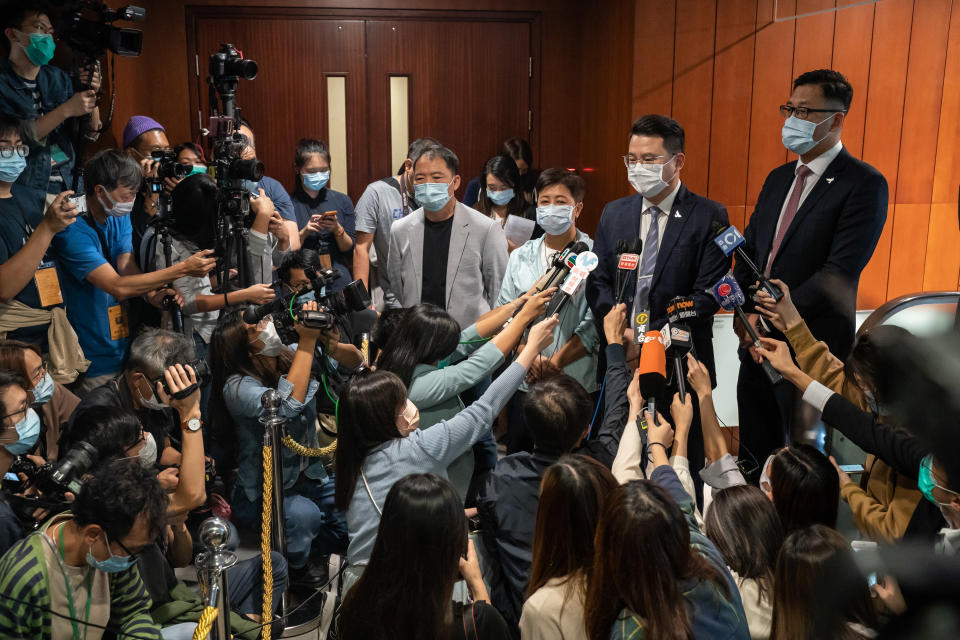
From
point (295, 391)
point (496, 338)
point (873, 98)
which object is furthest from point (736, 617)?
point (873, 98)

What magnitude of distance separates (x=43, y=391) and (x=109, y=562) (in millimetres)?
920

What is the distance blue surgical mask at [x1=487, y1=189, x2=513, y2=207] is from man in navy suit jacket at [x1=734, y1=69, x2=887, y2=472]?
4.99ft

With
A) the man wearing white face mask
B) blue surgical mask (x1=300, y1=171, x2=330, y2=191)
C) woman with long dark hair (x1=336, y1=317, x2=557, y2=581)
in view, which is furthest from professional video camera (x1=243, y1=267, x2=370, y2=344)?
blue surgical mask (x1=300, y1=171, x2=330, y2=191)

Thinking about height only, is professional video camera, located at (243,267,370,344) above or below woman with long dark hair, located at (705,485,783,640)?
above

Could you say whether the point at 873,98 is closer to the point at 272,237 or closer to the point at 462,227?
the point at 462,227

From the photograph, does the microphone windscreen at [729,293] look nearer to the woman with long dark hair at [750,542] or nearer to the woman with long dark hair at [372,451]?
the woman with long dark hair at [750,542]

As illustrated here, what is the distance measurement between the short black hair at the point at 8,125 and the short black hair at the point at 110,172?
0.27 m

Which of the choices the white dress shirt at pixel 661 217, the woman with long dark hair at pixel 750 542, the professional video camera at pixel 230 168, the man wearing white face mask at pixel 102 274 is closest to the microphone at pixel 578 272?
the white dress shirt at pixel 661 217

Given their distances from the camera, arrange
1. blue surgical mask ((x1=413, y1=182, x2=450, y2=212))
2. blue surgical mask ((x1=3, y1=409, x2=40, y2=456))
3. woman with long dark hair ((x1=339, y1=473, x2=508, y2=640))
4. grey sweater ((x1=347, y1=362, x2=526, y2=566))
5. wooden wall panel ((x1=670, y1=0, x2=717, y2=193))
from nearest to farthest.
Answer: woman with long dark hair ((x1=339, y1=473, x2=508, y2=640))
grey sweater ((x1=347, y1=362, x2=526, y2=566))
blue surgical mask ((x1=3, y1=409, x2=40, y2=456))
blue surgical mask ((x1=413, y1=182, x2=450, y2=212))
wooden wall panel ((x1=670, y1=0, x2=717, y2=193))

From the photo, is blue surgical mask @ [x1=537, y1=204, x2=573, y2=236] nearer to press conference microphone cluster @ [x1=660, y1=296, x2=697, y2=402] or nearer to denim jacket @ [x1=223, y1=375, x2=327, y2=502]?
press conference microphone cluster @ [x1=660, y1=296, x2=697, y2=402]

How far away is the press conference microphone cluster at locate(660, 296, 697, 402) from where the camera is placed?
2444mm

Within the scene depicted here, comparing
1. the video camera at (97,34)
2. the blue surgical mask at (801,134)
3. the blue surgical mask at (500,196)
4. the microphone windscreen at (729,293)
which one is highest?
Answer: the video camera at (97,34)

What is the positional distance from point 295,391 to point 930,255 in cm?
422

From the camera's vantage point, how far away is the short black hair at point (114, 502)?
72.7 inches
